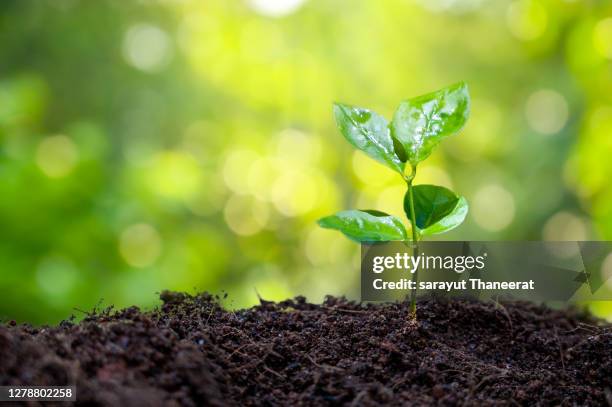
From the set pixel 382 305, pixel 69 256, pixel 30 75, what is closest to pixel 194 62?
pixel 30 75

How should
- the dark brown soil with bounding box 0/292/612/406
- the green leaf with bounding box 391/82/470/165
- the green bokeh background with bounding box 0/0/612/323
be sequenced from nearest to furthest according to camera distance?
1. the dark brown soil with bounding box 0/292/612/406
2. the green leaf with bounding box 391/82/470/165
3. the green bokeh background with bounding box 0/0/612/323

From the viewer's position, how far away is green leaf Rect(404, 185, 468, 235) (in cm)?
101

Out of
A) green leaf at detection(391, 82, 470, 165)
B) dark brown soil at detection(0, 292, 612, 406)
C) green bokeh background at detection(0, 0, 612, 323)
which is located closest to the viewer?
dark brown soil at detection(0, 292, 612, 406)

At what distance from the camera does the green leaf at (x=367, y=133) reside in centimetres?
101

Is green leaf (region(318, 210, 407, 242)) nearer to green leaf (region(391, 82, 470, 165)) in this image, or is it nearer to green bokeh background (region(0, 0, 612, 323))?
green leaf (region(391, 82, 470, 165))

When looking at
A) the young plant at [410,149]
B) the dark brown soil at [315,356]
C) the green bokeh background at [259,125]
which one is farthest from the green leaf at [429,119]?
the green bokeh background at [259,125]

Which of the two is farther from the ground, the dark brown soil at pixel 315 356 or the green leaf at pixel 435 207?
the green leaf at pixel 435 207

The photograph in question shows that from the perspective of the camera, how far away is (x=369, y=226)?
0.99 meters

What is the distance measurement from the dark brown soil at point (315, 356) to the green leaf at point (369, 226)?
146 millimetres

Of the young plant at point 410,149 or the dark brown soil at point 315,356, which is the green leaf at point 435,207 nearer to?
the young plant at point 410,149

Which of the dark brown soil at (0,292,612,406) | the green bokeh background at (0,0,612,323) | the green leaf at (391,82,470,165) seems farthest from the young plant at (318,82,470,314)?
the green bokeh background at (0,0,612,323)

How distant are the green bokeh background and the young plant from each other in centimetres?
235

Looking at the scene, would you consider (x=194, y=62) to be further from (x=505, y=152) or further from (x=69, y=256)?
(x=505, y=152)

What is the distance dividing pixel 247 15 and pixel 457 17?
1.35 metres
